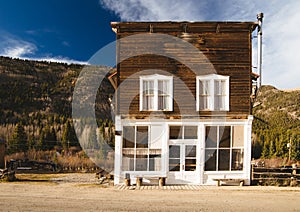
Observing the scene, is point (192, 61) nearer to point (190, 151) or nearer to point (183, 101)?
point (183, 101)

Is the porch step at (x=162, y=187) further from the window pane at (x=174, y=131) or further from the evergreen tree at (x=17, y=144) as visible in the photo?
the evergreen tree at (x=17, y=144)

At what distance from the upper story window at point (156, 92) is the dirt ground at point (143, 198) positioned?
4.86 metres

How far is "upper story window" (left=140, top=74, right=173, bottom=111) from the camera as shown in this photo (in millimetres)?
16984

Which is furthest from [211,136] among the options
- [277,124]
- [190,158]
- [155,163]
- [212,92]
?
[277,124]

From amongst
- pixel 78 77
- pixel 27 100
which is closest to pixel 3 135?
pixel 27 100

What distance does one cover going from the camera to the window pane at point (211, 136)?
16.8m

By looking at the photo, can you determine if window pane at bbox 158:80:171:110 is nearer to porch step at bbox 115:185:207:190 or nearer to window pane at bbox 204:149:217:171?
window pane at bbox 204:149:217:171

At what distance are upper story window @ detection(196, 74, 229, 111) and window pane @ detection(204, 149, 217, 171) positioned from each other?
2391 millimetres

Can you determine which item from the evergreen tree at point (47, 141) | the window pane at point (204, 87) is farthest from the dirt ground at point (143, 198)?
the evergreen tree at point (47, 141)

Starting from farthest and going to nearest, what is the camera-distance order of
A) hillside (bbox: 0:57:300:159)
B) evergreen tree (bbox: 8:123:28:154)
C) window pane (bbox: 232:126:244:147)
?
hillside (bbox: 0:57:300:159)
evergreen tree (bbox: 8:123:28:154)
window pane (bbox: 232:126:244:147)

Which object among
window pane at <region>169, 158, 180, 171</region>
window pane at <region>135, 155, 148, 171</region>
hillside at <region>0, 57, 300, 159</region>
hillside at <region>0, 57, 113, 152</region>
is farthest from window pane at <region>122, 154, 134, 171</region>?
hillside at <region>0, 57, 113, 152</region>

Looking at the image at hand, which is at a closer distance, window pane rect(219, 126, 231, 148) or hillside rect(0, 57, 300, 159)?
window pane rect(219, 126, 231, 148)

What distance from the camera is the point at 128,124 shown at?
666 inches

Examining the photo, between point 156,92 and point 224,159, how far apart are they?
544 centimetres
